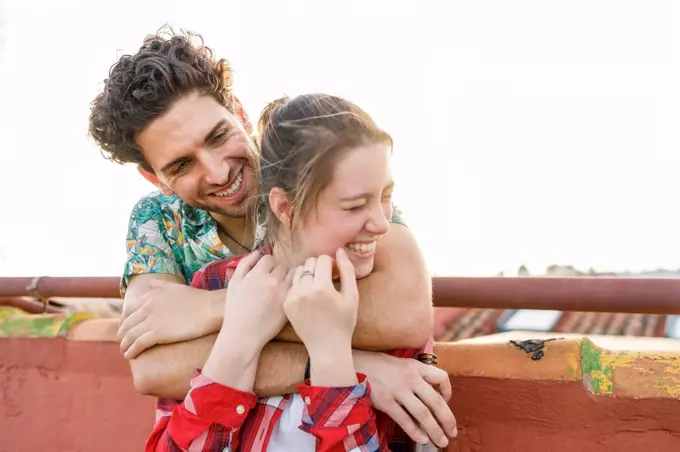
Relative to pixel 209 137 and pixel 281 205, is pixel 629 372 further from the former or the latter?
pixel 209 137

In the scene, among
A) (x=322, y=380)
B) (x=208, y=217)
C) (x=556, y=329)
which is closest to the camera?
(x=322, y=380)

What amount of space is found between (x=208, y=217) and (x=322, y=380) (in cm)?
72

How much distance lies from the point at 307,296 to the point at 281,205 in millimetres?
184

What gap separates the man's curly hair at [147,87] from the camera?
142 cm

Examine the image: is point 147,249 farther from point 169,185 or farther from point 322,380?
point 322,380

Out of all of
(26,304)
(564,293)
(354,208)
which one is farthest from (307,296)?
(26,304)

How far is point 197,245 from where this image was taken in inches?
58.6

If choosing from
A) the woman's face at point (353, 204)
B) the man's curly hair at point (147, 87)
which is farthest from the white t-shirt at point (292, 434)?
the man's curly hair at point (147, 87)

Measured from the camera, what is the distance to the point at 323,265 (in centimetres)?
97

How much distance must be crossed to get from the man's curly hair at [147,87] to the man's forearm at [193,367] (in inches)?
22.9

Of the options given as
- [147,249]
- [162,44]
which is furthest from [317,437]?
[162,44]

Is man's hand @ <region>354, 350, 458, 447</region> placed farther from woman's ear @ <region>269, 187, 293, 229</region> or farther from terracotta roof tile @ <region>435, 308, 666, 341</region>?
terracotta roof tile @ <region>435, 308, 666, 341</region>

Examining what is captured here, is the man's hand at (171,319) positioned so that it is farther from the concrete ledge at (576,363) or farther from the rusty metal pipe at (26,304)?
the rusty metal pipe at (26,304)

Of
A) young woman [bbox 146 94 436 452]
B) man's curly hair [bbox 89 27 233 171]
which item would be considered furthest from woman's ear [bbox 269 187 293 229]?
man's curly hair [bbox 89 27 233 171]
